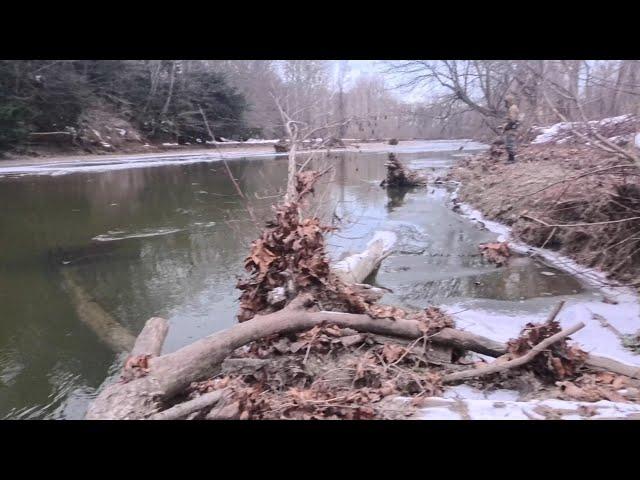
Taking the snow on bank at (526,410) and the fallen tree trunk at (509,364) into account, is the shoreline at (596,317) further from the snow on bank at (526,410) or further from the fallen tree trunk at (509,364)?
the snow on bank at (526,410)

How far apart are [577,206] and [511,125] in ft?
25.7

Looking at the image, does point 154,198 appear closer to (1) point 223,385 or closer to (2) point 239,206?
(2) point 239,206

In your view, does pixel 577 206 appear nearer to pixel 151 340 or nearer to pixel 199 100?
→ pixel 151 340

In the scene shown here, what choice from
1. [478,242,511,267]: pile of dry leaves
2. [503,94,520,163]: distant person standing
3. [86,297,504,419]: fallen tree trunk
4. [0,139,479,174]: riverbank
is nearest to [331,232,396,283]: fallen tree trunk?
[86,297,504,419]: fallen tree trunk

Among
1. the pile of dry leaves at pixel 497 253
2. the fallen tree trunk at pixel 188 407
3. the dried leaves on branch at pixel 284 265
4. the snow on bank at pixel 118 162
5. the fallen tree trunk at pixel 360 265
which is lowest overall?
the snow on bank at pixel 118 162

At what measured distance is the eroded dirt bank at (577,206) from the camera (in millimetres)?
8062

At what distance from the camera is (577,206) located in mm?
9633

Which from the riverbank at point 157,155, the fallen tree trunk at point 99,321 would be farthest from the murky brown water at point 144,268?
the riverbank at point 157,155

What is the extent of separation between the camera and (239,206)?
16266 mm

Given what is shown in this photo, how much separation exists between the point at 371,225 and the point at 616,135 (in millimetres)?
6380

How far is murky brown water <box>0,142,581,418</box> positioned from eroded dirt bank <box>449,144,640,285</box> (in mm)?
808

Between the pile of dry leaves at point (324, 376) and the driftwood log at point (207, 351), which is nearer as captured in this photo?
the driftwood log at point (207, 351)

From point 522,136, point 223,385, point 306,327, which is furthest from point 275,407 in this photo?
point 522,136

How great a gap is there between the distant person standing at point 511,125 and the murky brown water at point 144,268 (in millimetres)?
2951
